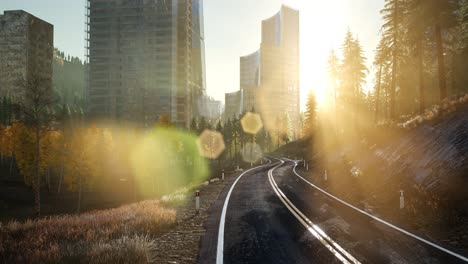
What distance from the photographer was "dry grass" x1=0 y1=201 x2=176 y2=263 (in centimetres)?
717

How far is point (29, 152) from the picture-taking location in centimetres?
4662

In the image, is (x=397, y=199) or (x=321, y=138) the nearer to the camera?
(x=397, y=199)

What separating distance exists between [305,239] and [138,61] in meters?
129

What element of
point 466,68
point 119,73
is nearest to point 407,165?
point 466,68

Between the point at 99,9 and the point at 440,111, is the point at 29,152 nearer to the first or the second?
the point at 440,111

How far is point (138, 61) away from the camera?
416 feet

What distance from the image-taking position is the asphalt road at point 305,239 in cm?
753

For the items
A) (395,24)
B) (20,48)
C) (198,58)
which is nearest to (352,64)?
(395,24)

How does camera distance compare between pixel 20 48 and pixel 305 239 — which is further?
pixel 20 48

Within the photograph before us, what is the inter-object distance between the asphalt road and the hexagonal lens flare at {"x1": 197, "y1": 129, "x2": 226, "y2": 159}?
241 ft

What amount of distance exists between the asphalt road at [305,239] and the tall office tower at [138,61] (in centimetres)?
11224

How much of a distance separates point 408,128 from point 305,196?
33.8ft

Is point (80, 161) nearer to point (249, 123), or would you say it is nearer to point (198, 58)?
point (249, 123)

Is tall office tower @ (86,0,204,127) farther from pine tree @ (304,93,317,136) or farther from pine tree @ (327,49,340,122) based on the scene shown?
pine tree @ (327,49,340,122)
